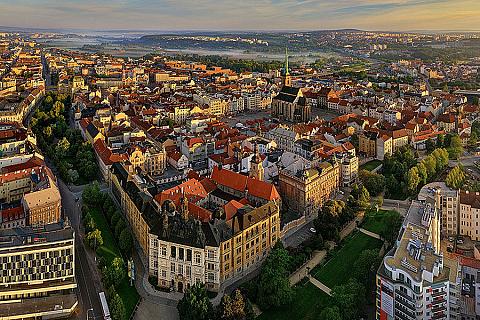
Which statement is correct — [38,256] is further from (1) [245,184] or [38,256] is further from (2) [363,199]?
(2) [363,199]

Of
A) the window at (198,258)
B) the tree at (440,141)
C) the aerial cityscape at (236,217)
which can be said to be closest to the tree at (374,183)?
the aerial cityscape at (236,217)

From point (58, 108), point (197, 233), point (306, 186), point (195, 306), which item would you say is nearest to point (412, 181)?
point (306, 186)

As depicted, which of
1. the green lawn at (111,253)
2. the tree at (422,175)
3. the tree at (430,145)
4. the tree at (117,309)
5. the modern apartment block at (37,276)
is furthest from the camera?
the tree at (430,145)

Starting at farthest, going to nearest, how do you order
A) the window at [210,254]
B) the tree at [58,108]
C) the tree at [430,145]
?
the tree at [58,108] → the tree at [430,145] → the window at [210,254]

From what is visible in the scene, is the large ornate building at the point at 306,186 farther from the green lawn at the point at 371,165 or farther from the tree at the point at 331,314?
the tree at the point at 331,314

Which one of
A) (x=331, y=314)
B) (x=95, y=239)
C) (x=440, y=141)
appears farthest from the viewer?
(x=440, y=141)
